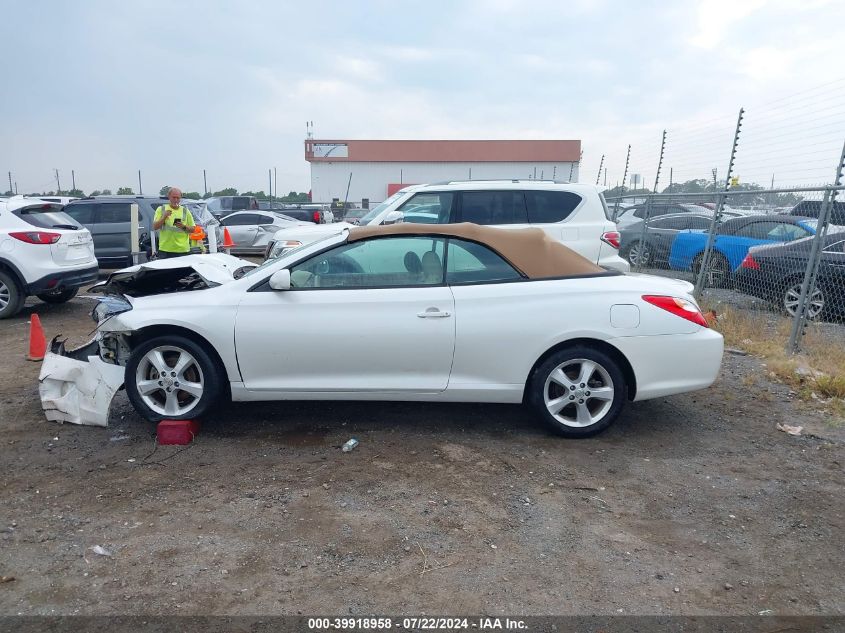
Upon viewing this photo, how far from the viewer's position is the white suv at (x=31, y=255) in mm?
8562

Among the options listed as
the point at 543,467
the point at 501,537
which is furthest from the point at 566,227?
the point at 501,537

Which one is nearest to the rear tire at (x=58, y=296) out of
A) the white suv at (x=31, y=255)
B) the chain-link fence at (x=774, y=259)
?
the white suv at (x=31, y=255)

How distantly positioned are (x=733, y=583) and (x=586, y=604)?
742 mm

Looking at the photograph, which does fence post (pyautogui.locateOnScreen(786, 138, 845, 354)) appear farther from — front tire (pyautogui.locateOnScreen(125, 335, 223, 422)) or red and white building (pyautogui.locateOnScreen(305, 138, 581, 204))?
red and white building (pyautogui.locateOnScreen(305, 138, 581, 204))

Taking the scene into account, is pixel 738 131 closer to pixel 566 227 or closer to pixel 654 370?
pixel 566 227

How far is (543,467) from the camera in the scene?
13.7 ft

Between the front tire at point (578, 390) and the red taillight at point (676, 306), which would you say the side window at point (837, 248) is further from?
the front tire at point (578, 390)

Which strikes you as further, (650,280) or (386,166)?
(386,166)

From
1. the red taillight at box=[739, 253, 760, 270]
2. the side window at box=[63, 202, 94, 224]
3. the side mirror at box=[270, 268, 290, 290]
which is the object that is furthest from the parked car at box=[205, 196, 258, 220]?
the side mirror at box=[270, 268, 290, 290]

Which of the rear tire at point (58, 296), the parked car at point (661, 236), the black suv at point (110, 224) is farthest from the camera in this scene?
the black suv at point (110, 224)

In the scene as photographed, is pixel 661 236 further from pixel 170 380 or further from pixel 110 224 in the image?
pixel 110 224

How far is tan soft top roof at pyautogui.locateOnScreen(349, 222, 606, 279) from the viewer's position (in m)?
4.70

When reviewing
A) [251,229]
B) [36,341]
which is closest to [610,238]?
[36,341]

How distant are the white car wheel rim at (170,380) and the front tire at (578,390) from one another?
2.39 m
